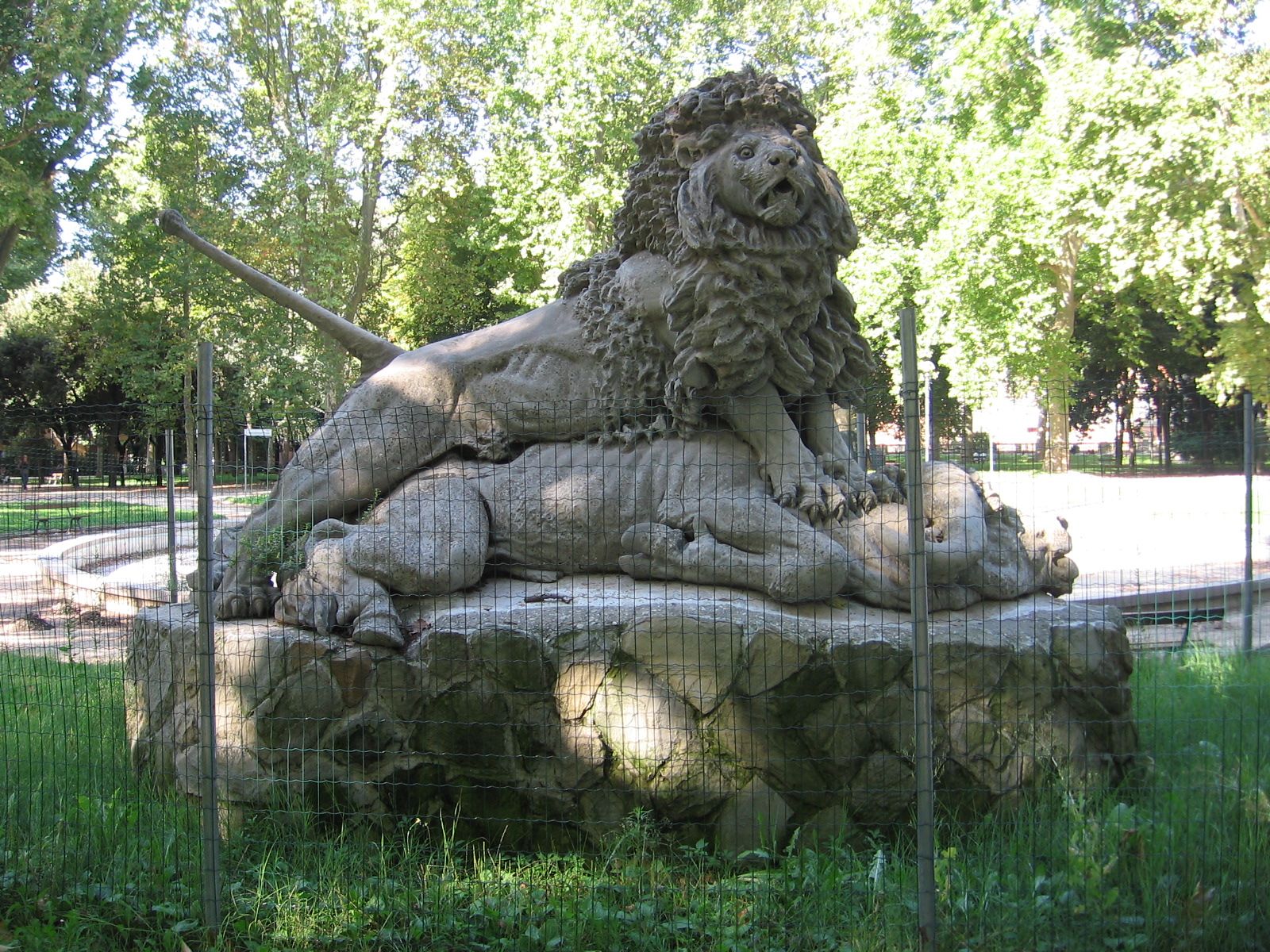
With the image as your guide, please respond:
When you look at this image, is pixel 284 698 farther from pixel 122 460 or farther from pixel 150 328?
pixel 150 328

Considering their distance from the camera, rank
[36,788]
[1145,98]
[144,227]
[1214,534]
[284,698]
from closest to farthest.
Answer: [284,698], [36,788], [1214,534], [1145,98], [144,227]

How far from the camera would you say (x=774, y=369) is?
478 cm

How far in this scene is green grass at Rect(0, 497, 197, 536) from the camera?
4945mm

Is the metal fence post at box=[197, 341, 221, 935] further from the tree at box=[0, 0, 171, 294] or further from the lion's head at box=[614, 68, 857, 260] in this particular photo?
the tree at box=[0, 0, 171, 294]

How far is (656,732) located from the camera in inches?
161

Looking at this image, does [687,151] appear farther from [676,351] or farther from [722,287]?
[676,351]

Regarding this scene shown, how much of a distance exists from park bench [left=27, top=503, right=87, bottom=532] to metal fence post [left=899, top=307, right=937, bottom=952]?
12.6ft

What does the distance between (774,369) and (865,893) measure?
87.8 inches

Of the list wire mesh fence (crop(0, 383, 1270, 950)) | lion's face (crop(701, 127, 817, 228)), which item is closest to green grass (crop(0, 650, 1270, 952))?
wire mesh fence (crop(0, 383, 1270, 950))

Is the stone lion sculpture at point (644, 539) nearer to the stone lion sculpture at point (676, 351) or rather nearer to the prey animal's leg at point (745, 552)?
the prey animal's leg at point (745, 552)

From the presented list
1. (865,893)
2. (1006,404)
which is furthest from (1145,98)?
(865,893)

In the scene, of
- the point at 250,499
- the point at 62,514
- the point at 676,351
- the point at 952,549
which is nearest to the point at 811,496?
the point at 952,549

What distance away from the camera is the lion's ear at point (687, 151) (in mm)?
4766

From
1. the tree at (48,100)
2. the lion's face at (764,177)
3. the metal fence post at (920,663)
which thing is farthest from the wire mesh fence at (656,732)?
the tree at (48,100)
